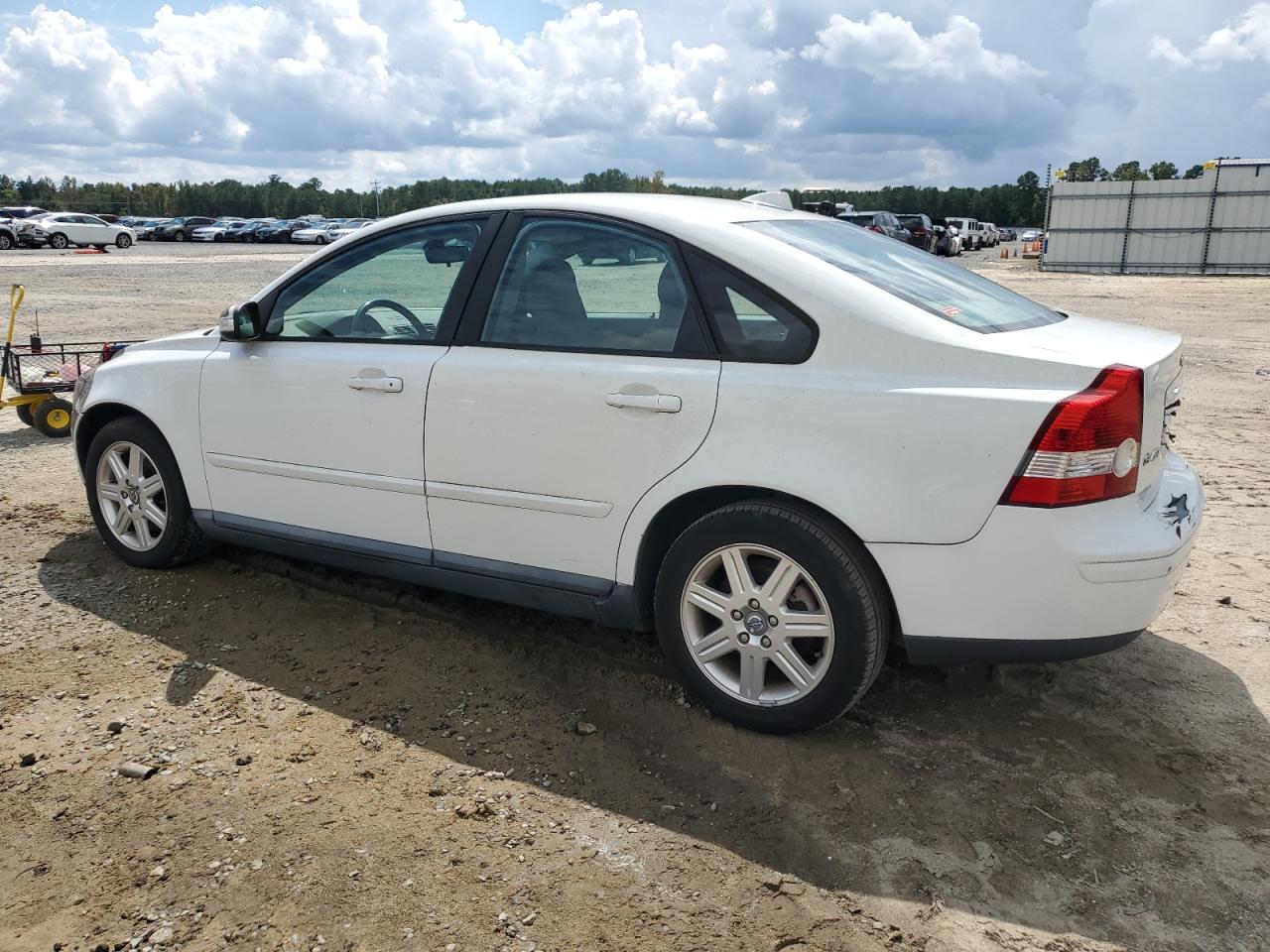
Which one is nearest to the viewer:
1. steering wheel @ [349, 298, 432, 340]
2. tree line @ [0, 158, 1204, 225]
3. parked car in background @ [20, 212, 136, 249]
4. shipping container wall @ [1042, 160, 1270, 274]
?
steering wheel @ [349, 298, 432, 340]

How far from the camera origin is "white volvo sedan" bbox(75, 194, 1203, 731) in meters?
2.94

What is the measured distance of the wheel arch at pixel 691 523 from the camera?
3135mm

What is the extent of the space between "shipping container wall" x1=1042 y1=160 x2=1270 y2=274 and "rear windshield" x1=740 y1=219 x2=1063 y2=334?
1426 inches

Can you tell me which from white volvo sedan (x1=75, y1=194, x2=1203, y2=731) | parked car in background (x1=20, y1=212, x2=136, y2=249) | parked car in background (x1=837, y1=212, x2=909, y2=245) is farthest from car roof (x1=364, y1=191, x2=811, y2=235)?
parked car in background (x1=20, y1=212, x2=136, y2=249)

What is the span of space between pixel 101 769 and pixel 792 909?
2.15 metres

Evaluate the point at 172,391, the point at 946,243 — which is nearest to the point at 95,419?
the point at 172,391

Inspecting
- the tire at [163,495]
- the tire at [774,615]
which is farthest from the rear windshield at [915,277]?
the tire at [163,495]

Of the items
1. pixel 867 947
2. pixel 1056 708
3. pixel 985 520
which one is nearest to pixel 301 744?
pixel 867 947

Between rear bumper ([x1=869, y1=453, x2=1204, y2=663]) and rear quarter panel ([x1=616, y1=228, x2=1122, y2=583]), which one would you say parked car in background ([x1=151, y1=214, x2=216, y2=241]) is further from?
rear bumper ([x1=869, y1=453, x2=1204, y2=663])

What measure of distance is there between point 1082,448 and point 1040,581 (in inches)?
15.3

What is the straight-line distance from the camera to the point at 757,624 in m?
3.29

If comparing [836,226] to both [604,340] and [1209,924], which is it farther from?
[1209,924]

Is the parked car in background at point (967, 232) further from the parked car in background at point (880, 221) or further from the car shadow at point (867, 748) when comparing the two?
the car shadow at point (867, 748)

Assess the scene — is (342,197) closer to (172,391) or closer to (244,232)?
(244,232)
